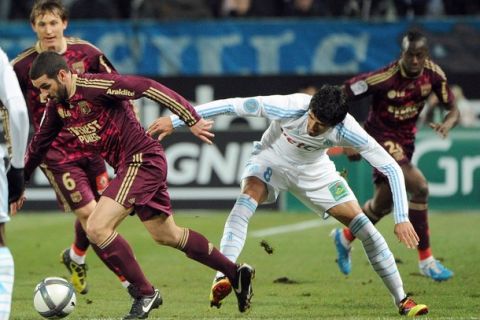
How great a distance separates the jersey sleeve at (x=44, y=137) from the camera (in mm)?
8344

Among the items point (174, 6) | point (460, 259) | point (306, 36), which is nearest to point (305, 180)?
point (460, 259)

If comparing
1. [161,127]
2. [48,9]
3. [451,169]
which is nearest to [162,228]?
[161,127]

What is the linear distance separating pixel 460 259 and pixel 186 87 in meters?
7.26

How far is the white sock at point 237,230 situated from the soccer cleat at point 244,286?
29cm

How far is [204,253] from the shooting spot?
8.15 meters

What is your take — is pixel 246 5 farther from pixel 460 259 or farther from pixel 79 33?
pixel 460 259

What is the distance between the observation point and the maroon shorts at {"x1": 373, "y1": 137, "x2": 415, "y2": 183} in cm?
1068

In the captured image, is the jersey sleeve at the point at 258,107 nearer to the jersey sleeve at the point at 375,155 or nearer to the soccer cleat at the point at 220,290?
the jersey sleeve at the point at 375,155

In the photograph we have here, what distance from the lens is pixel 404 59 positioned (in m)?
10.6

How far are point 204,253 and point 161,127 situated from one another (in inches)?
36.6

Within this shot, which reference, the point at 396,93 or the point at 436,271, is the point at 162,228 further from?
the point at 396,93

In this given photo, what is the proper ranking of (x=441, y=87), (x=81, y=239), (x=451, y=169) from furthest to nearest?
(x=451, y=169) → (x=441, y=87) → (x=81, y=239)

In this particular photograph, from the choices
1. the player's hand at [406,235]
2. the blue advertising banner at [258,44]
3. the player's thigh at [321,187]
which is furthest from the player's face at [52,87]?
the blue advertising banner at [258,44]

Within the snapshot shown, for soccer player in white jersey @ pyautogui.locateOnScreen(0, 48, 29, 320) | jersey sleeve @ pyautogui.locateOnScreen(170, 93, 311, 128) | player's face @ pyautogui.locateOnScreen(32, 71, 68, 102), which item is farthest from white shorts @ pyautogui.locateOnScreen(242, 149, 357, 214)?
soccer player in white jersey @ pyautogui.locateOnScreen(0, 48, 29, 320)
